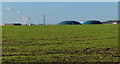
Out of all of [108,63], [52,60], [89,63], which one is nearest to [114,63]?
[108,63]

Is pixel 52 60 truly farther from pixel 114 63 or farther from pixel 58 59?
pixel 114 63

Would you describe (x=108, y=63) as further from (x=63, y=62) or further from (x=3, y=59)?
(x=3, y=59)

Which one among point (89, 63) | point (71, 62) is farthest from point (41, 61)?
point (89, 63)

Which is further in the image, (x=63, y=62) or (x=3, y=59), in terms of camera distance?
(x=3, y=59)

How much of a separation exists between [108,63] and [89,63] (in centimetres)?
73

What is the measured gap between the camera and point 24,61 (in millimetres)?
10445

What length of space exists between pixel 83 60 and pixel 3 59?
3233 mm

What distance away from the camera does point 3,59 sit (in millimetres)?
11039

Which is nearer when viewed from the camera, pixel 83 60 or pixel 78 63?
pixel 78 63

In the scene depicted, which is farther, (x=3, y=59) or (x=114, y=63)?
(x=3, y=59)

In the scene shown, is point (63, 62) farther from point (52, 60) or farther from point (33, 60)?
point (33, 60)

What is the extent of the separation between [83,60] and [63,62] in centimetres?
96

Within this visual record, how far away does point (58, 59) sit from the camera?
10914mm

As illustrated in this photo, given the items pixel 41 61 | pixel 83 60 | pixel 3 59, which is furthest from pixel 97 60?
pixel 3 59
